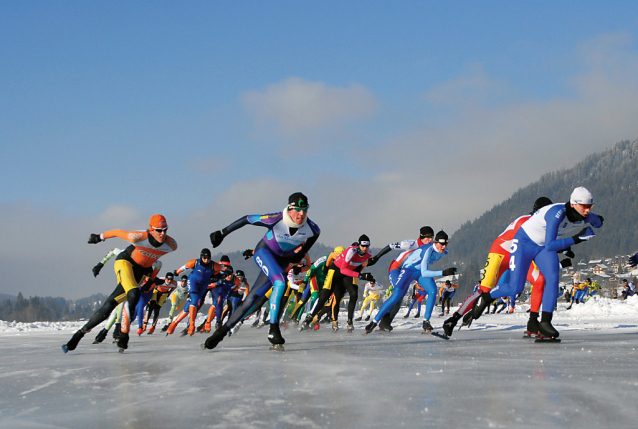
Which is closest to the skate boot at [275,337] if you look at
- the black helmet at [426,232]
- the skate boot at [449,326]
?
the skate boot at [449,326]

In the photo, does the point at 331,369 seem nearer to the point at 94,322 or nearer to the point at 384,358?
the point at 384,358

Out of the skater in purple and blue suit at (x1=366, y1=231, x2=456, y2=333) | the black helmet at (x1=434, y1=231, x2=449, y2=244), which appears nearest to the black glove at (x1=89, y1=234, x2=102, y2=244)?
the skater in purple and blue suit at (x1=366, y1=231, x2=456, y2=333)

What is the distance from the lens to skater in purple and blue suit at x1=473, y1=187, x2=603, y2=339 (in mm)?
6855

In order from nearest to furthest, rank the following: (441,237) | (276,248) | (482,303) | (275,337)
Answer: (275,337) → (276,248) → (482,303) → (441,237)

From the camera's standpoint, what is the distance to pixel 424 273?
9.75m

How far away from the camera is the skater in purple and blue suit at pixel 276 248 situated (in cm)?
672

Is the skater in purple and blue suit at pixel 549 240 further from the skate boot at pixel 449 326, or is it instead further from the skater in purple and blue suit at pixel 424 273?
the skater in purple and blue suit at pixel 424 273

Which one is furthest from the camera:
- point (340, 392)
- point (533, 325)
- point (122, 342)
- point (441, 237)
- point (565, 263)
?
point (441, 237)

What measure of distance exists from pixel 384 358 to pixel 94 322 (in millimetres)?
4314

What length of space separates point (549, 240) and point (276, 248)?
3320 millimetres

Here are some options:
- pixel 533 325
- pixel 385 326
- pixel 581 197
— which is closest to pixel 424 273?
pixel 385 326

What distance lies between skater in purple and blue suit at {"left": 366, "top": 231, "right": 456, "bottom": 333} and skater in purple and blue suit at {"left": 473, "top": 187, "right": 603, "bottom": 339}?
141 cm

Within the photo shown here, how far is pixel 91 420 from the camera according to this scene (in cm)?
283

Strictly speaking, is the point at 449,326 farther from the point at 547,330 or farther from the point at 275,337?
the point at 275,337
